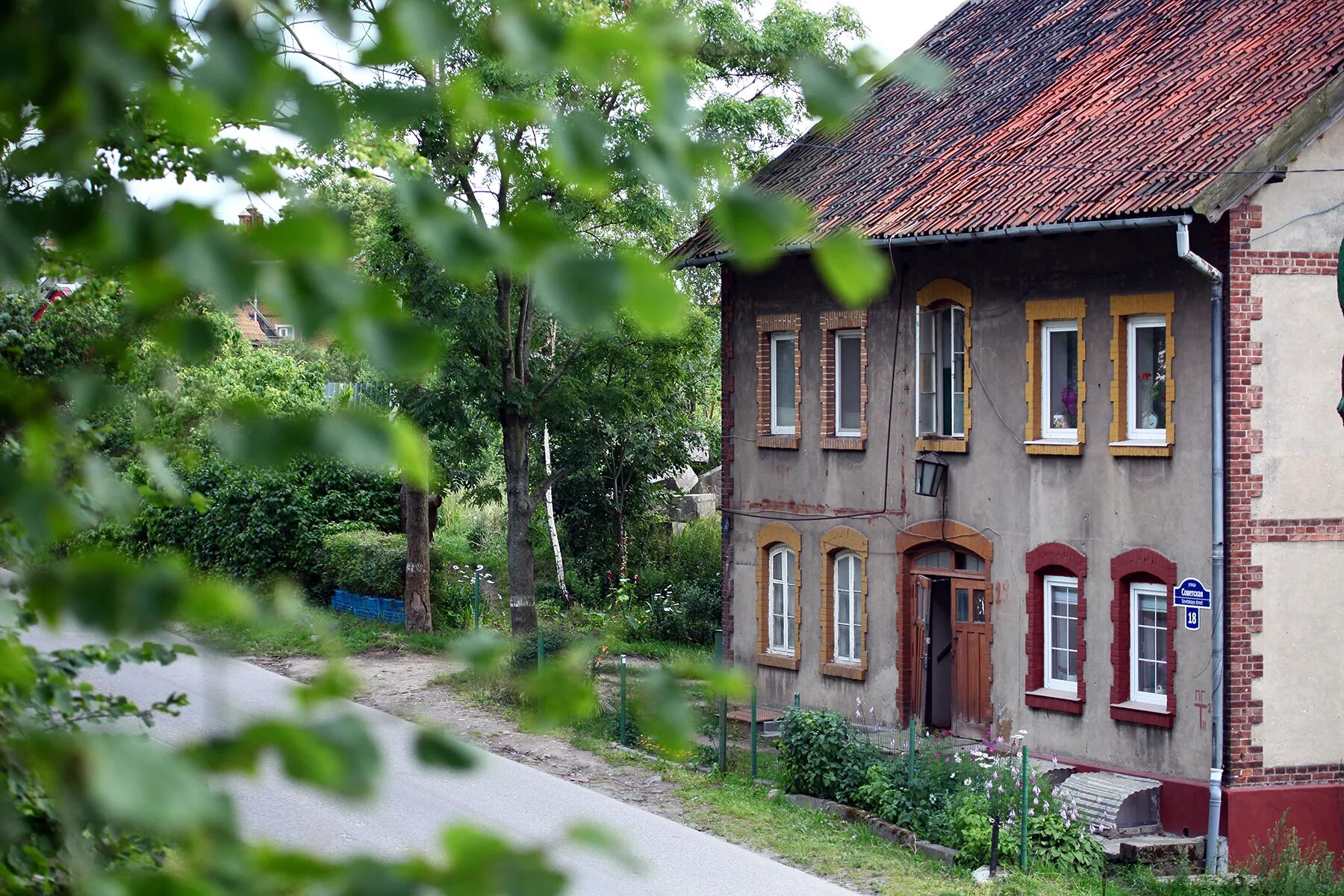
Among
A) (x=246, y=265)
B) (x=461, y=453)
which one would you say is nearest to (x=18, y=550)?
(x=246, y=265)

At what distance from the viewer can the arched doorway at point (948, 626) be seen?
17.2m

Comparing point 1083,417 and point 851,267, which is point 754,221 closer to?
point 851,267

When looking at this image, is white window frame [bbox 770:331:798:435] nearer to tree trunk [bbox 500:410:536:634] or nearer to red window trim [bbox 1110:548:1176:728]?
tree trunk [bbox 500:410:536:634]

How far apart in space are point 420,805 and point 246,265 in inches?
524

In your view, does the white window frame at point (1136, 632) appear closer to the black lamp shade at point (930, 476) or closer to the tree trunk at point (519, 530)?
the black lamp shade at point (930, 476)

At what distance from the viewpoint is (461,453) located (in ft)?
73.5

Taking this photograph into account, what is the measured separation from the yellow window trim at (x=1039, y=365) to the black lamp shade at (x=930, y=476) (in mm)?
1338

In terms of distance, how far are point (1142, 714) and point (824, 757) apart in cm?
344

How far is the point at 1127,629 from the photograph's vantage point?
→ 50.7 ft

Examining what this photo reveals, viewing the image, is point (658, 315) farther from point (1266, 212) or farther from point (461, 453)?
point (461, 453)

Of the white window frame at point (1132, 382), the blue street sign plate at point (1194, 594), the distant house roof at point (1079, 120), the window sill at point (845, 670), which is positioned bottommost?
the window sill at point (845, 670)

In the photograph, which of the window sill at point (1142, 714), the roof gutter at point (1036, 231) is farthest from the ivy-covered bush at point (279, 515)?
the window sill at point (1142, 714)

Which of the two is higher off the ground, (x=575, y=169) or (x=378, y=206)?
(x=378, y=206)

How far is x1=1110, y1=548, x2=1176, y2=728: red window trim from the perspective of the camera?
14789 mm
